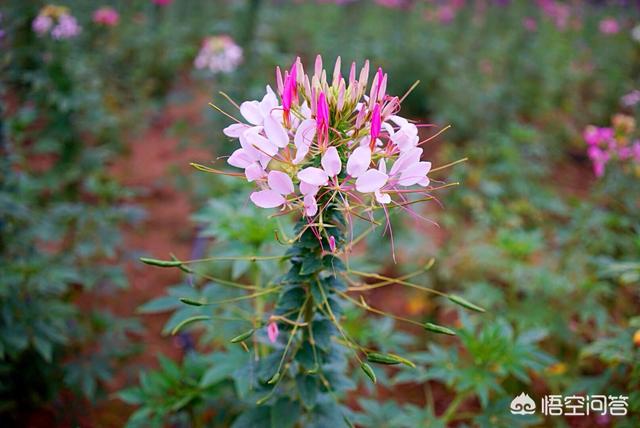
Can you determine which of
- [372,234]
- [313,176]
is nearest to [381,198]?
[313,176]

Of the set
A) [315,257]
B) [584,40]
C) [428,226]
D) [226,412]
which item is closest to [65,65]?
[226,412]

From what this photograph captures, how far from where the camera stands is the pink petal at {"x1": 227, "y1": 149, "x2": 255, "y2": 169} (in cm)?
97

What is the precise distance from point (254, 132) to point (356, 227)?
1.33m

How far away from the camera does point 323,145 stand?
3.10 feet


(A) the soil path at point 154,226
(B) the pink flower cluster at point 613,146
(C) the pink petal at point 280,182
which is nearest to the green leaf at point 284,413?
(C) the pink petal at point 280,182

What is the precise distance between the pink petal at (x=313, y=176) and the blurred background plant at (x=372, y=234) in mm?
582

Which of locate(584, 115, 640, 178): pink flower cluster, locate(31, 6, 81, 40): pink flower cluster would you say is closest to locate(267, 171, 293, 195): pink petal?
locate(584, 115, 640, 178): pink flower cluster

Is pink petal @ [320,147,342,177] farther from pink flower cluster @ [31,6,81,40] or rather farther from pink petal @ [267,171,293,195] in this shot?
pink flower cluster @ [31,6,81,40]

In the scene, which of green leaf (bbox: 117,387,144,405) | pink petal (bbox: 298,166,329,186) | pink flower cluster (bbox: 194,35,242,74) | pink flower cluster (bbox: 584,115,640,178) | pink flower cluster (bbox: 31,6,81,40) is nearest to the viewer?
pink petal (bbox: 298,166,329,186)

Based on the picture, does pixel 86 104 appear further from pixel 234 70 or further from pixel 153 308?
pixel 153 308

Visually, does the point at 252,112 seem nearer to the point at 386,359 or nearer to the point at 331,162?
the point at 331,162

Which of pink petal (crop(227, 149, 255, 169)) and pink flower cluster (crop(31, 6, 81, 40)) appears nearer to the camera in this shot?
pink petal (crop(227, 149, 255, 169))

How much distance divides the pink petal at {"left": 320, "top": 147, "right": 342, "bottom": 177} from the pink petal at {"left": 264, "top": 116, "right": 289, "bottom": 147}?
91mm

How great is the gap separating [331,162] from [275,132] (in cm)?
13
